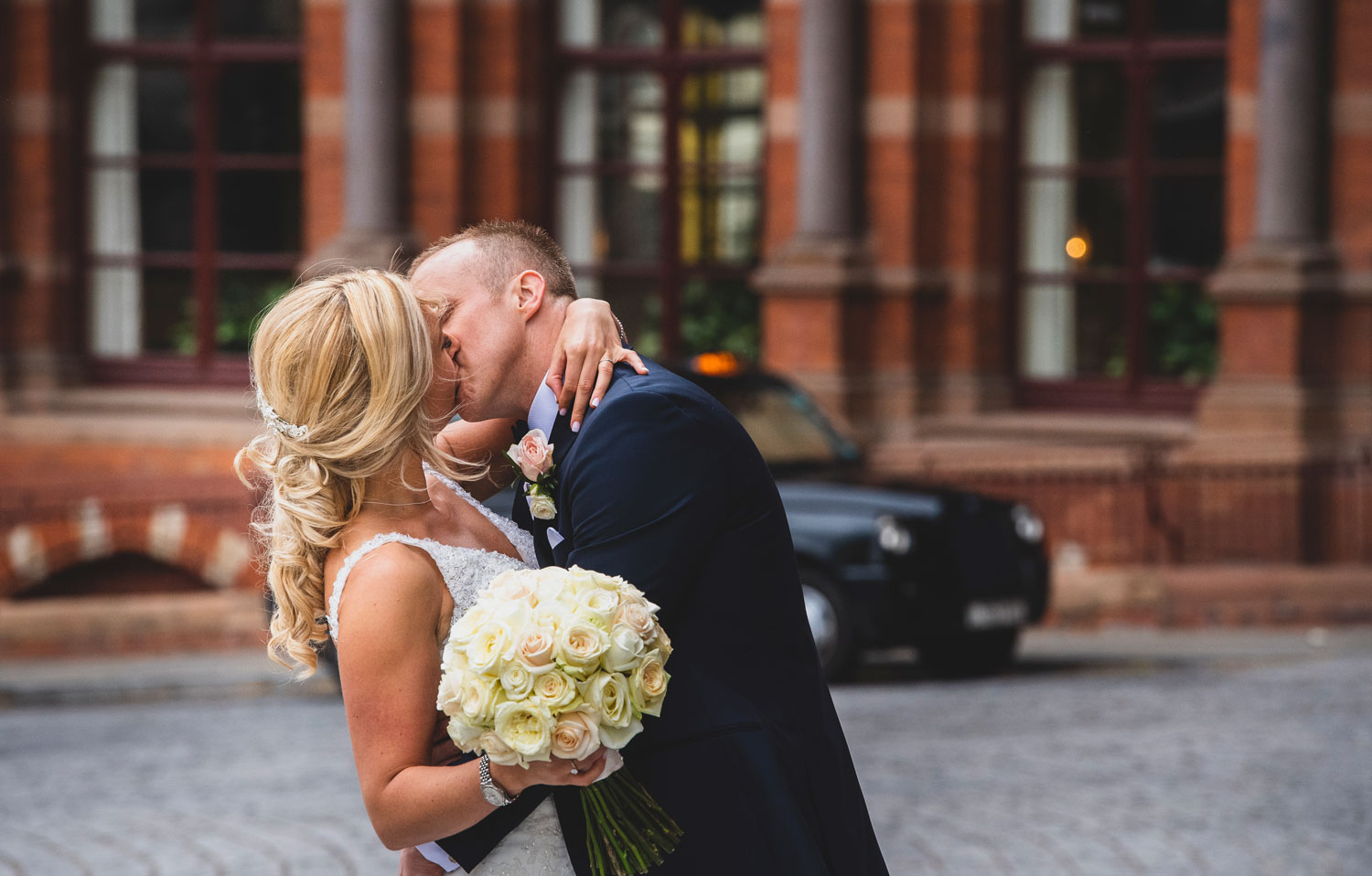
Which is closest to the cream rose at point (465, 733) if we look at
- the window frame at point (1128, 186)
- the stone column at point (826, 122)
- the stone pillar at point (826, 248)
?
the stone pillar at point (826, 248)

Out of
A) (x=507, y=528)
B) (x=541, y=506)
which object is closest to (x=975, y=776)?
(x=507, y=528)

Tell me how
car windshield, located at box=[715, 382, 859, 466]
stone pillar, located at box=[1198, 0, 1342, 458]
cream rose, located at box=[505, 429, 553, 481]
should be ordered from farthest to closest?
1. stone pillar, located at box=[1198, 0, 1342, 458]
2. car windshield, located at box=[715, 382, 859, 466]
3. cream rose, located at box=[505, 429, 553, 481]

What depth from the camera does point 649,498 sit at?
254cm

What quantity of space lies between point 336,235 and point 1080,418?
6.03m

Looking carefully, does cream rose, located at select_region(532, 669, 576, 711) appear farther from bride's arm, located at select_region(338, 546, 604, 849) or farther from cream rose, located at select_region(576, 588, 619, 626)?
bride's arm, located at select_region(338, 546, 604, 849)

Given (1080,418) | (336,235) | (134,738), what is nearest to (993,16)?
(1080,418)

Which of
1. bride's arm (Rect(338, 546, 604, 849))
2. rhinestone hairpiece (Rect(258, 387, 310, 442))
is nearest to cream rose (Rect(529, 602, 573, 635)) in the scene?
bride's arm (Rect(338, 546, 604, 849))

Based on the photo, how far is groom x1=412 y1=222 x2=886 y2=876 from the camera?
8.36ft

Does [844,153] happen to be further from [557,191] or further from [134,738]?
[134,738]

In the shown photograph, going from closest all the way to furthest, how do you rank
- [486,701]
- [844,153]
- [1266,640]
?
[486,701]
[1266,640]
[844,153]

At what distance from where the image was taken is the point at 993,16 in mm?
14906

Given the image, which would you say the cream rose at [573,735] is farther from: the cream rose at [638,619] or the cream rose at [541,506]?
the cream rose at [541,506]

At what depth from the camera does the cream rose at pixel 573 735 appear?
7.87 feet

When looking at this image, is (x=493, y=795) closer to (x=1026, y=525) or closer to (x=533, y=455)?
(x=533, y=455)
